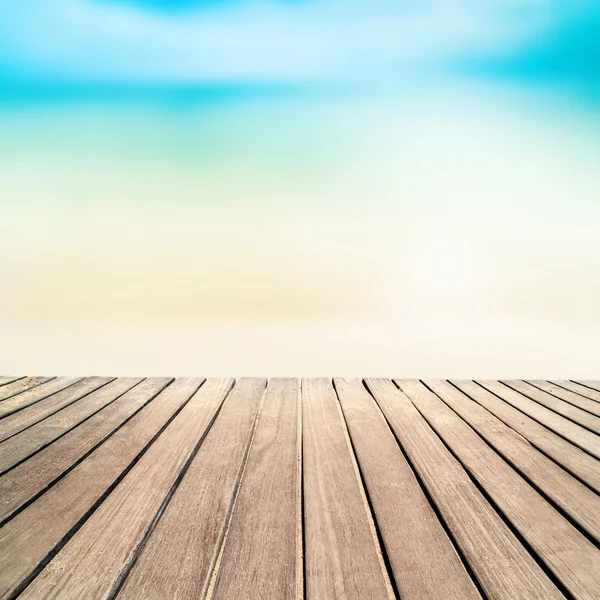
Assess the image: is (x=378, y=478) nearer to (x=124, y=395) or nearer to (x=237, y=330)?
(x=124, y=395)

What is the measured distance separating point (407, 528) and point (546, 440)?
3.00ft

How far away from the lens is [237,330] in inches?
342

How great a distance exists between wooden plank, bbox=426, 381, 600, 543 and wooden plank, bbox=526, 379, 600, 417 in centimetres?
52

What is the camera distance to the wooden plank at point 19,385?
2150 mm

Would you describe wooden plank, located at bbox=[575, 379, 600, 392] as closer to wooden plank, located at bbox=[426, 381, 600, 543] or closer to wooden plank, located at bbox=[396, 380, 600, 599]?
wooden plank, located at bbox=[426, 381, 600, 543]

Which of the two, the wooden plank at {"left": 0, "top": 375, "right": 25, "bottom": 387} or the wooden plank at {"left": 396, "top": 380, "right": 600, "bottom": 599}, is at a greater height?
the wooden plank at {"left": 0, "top": 375, "right": 25, "bottom": 387}

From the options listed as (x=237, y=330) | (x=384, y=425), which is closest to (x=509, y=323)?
(x=237, y=330)

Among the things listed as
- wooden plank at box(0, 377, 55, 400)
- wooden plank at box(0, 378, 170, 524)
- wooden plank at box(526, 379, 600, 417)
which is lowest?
wooden plank at box(0, 378, 170, 524)

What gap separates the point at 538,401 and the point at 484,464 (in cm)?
99

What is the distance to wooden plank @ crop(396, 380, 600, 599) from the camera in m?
0.88

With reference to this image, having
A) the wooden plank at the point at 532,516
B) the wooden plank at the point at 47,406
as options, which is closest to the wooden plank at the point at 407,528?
the wooden plank at the point at 532,516

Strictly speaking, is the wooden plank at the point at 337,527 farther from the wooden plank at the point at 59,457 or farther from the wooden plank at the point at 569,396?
the wooden plank at the point at 569,396

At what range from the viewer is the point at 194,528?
100cm

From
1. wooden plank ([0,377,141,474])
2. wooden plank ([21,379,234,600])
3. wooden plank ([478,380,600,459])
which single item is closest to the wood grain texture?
wooden plank ([0,377,141,474])
